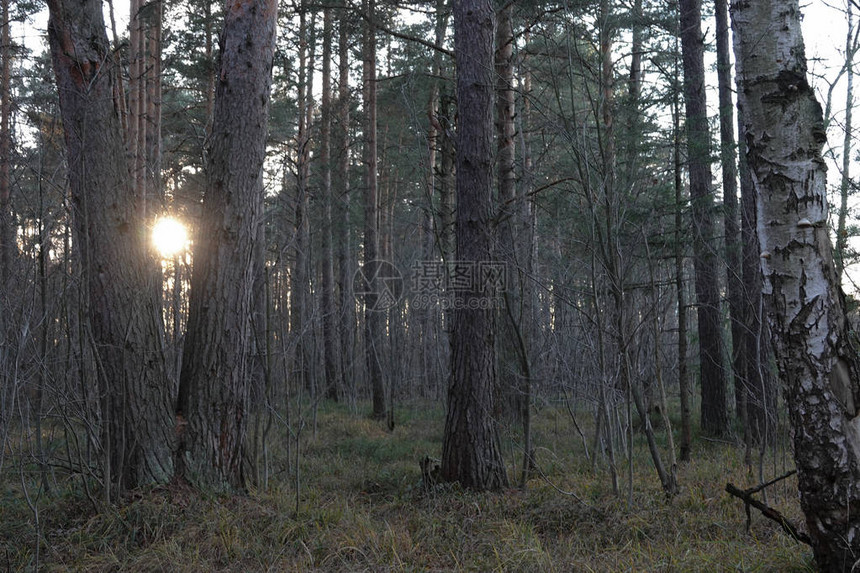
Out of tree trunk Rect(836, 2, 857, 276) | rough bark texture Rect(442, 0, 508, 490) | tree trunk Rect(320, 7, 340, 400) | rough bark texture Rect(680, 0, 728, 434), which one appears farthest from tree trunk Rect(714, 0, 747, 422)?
tree trunk Rect(320, 7, 340, 400)

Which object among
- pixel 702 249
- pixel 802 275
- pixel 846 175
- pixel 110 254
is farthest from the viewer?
pixel 702 249

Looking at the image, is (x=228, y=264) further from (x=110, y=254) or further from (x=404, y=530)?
(x=404, y=530)

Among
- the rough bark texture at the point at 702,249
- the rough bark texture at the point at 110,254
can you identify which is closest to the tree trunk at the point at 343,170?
the rough bark texture at the point at 702,249

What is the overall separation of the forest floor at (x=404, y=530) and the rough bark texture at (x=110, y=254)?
0.45 metres

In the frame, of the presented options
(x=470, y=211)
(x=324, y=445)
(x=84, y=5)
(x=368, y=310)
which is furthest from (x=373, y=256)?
(x=84, y=5)

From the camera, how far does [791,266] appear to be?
2494 millimetres

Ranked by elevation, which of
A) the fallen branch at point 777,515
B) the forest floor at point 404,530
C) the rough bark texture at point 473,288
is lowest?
the forest floor at point 404,530

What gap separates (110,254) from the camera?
170 inches

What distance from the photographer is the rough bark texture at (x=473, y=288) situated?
4.88 m

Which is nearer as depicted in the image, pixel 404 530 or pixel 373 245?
pixel 404 530

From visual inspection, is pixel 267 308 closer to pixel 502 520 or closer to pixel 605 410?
pixel 502 520

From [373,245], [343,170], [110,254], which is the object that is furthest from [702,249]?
[343,170]

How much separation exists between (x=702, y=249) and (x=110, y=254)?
6.88 m

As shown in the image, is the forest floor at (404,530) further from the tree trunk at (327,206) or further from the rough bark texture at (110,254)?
the tree trunk at (327,206)
